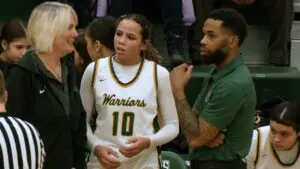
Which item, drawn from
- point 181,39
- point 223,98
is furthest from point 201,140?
point 181,39

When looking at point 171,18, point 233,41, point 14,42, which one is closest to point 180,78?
point 233,41

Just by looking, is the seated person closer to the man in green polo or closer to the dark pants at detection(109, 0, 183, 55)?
the man in green polo

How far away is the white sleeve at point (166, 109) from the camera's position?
3.43 meters

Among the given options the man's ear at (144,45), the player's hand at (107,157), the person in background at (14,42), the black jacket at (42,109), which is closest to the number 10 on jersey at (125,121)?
the player's hand at (107,157)

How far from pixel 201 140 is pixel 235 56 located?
1.62ft

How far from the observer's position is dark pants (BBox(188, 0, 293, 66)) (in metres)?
6.19

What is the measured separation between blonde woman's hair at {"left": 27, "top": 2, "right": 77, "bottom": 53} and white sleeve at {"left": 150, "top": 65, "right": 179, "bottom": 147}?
54 cm

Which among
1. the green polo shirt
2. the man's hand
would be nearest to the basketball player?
the green polo shirt

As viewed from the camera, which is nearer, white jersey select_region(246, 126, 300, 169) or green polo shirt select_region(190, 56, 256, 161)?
green polo shirt select_region(190, 56, 256, 161)

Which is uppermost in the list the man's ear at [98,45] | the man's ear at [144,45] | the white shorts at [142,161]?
the man's ear at [144,45]

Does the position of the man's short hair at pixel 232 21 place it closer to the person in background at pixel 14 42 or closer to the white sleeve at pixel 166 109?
the white sleeve at pixel 166 109

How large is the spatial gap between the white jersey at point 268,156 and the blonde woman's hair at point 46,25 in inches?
56.2

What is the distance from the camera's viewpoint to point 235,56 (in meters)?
3.71

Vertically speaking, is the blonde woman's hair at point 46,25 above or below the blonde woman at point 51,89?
above
